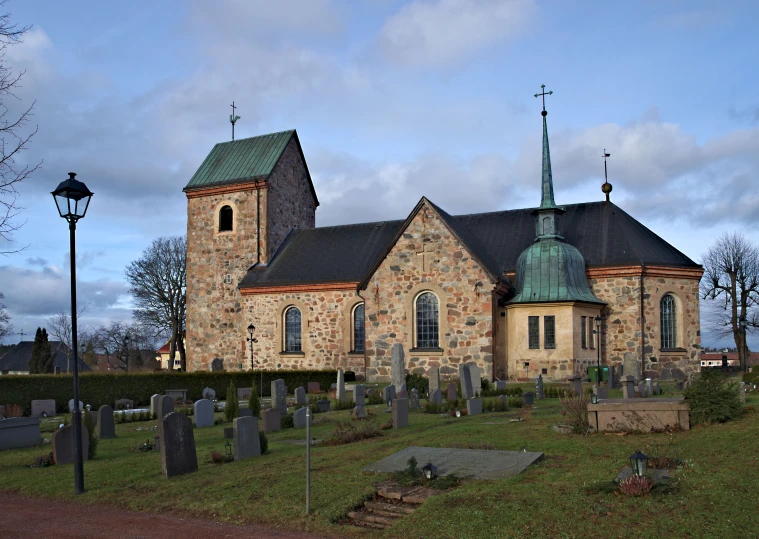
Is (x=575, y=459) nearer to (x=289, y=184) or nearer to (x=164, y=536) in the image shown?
(x=164, y=536)

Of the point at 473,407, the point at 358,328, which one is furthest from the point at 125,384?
the point at 473,407

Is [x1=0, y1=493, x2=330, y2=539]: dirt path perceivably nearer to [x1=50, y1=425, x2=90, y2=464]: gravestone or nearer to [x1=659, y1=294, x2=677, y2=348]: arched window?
[x1=50, y1=425, x2=90, y2=464]: gravestone

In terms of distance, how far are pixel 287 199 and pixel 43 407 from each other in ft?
60.0

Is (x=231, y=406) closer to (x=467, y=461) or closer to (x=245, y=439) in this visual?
(x=245, y=439)

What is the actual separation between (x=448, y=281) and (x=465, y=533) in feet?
64.6

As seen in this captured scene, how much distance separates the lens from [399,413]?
14.2 m

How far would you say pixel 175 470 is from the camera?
10492mm

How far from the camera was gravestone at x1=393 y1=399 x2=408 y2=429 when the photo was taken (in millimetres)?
14156

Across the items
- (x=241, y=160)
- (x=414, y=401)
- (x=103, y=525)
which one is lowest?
(x=103, y=525)

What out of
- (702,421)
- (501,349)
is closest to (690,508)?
(702,421)

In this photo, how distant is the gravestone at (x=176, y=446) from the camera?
10.4m

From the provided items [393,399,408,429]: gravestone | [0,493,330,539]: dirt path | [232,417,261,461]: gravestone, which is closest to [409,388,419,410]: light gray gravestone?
[393,399,408,429]: gravestone

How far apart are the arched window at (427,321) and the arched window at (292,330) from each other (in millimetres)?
7448

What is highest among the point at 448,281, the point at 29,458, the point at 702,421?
the point at 448,281
